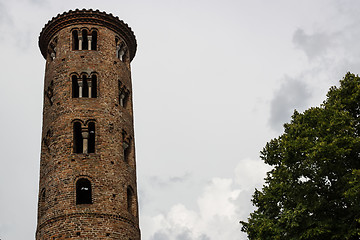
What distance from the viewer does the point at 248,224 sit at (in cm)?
2142

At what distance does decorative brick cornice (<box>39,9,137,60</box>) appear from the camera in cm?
3133

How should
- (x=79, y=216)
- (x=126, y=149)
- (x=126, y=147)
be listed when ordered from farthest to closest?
1. (x=126, y=149)
2. (x=126, y=147)
3. (x=79, y=216)

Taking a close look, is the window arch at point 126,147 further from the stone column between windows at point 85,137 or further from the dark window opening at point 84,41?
the dark window opening at point 84,41

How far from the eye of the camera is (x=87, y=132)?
27.5 metres

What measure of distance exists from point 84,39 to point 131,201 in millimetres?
10364

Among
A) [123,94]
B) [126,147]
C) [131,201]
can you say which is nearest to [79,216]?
[131,201]

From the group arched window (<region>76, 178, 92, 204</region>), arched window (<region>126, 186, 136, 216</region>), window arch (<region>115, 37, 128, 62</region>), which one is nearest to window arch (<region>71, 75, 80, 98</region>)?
window arch (<region>115, 37, 128, 62</region>)

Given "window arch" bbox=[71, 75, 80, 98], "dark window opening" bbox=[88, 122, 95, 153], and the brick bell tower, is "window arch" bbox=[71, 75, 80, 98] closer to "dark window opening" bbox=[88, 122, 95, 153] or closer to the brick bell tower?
the brick bell tower

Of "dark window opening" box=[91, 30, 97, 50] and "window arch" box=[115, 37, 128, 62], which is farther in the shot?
"window arch" box=[115, 37, 128, 62]

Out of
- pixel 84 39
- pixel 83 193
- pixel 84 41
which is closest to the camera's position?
pixel 83 193

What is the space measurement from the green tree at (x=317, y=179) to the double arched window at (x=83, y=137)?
964 cm

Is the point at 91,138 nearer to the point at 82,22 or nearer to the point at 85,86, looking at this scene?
the point at 85,86

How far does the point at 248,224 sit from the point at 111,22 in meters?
16.0

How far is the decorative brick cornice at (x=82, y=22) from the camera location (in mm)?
31328
